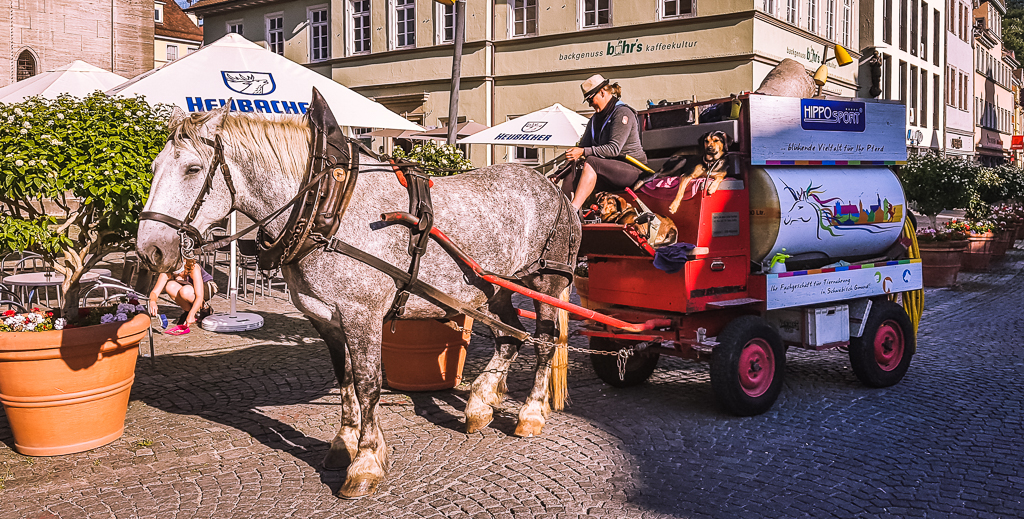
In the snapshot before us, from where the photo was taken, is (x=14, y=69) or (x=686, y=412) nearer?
(x=686, y=412)

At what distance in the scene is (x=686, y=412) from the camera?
6.00 metres

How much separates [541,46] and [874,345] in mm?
17427

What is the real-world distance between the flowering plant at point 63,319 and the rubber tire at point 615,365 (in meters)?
3.34

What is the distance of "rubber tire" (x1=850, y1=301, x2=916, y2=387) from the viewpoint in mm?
6547

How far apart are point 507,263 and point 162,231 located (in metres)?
2.04

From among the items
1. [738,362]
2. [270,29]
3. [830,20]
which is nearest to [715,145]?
[738,362]

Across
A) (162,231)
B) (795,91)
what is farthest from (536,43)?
(162,231)

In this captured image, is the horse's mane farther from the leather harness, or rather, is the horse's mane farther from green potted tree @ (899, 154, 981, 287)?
green potted tree @ (899, 154, 981, 287)

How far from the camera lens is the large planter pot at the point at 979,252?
15.4 meters

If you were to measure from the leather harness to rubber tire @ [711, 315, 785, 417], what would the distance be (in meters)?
2.04

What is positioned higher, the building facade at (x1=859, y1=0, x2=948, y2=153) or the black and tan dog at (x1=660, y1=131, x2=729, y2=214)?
the building facade at (x1=859, y1=0, x2=948, y2=153)

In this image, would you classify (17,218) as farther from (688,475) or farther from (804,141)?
(804,141)

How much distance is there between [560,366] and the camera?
5.76 m

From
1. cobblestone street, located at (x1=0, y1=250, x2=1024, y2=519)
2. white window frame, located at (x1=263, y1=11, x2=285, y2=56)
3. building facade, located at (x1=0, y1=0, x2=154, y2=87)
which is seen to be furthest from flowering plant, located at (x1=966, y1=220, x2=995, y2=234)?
building facade, located at (x1=0, y1=0, x2=154, y2=87)
